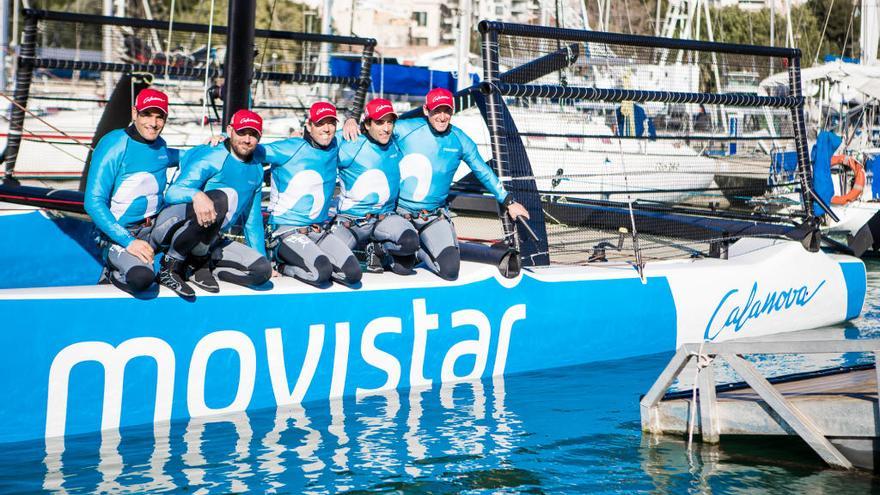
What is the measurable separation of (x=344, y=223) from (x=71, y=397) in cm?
195

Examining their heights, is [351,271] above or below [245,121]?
below

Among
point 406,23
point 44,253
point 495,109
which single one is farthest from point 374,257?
point 406,23

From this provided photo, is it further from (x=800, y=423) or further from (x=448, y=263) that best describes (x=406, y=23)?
(x=800, y=423)

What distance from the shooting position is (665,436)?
5.47m

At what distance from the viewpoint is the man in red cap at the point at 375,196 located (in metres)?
6.23

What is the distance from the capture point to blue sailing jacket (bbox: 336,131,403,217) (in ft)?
20.5

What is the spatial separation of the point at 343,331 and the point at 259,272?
596mm

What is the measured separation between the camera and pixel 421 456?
16.5ft

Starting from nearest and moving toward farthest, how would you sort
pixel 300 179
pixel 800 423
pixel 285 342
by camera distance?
1. pixel 800 423
2. pixel 285 342
3. pixel 300 179

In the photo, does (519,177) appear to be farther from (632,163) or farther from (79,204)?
(632,163)

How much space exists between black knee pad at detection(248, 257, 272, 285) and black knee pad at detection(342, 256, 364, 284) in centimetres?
47

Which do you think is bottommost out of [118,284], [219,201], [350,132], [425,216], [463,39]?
[118,284]

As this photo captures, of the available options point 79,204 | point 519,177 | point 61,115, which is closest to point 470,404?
point 519,177

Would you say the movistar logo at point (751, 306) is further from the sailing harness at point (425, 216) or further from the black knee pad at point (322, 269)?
the black knee pad at point (322, 269)
